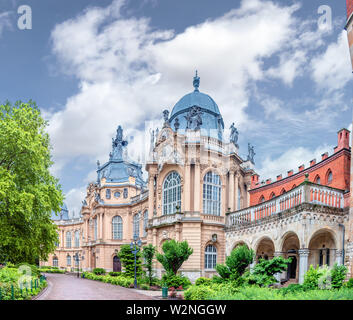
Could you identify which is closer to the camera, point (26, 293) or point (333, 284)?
point (333, 284)

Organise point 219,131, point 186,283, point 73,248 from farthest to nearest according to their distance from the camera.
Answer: point 73,248 → point 219,131 → point 186,283

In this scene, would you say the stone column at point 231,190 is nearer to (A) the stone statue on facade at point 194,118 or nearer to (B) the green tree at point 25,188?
(A) the stone statue on facade at point 194,118

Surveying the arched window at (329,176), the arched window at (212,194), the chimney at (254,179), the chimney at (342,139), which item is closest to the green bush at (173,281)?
the arched window at (212,194)

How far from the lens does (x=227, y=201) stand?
3512 cm

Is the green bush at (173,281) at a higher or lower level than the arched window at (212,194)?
lower

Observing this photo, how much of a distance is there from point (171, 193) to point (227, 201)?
578cm

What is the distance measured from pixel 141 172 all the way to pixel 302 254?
155 feet

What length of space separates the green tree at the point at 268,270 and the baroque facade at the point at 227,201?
2328 mm

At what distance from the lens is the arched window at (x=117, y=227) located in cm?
5641

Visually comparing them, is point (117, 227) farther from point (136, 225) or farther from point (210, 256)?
point (210, 256)

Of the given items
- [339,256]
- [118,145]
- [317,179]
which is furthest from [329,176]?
[118,145]

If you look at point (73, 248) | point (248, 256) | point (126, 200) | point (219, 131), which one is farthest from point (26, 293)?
point (73, 248)
